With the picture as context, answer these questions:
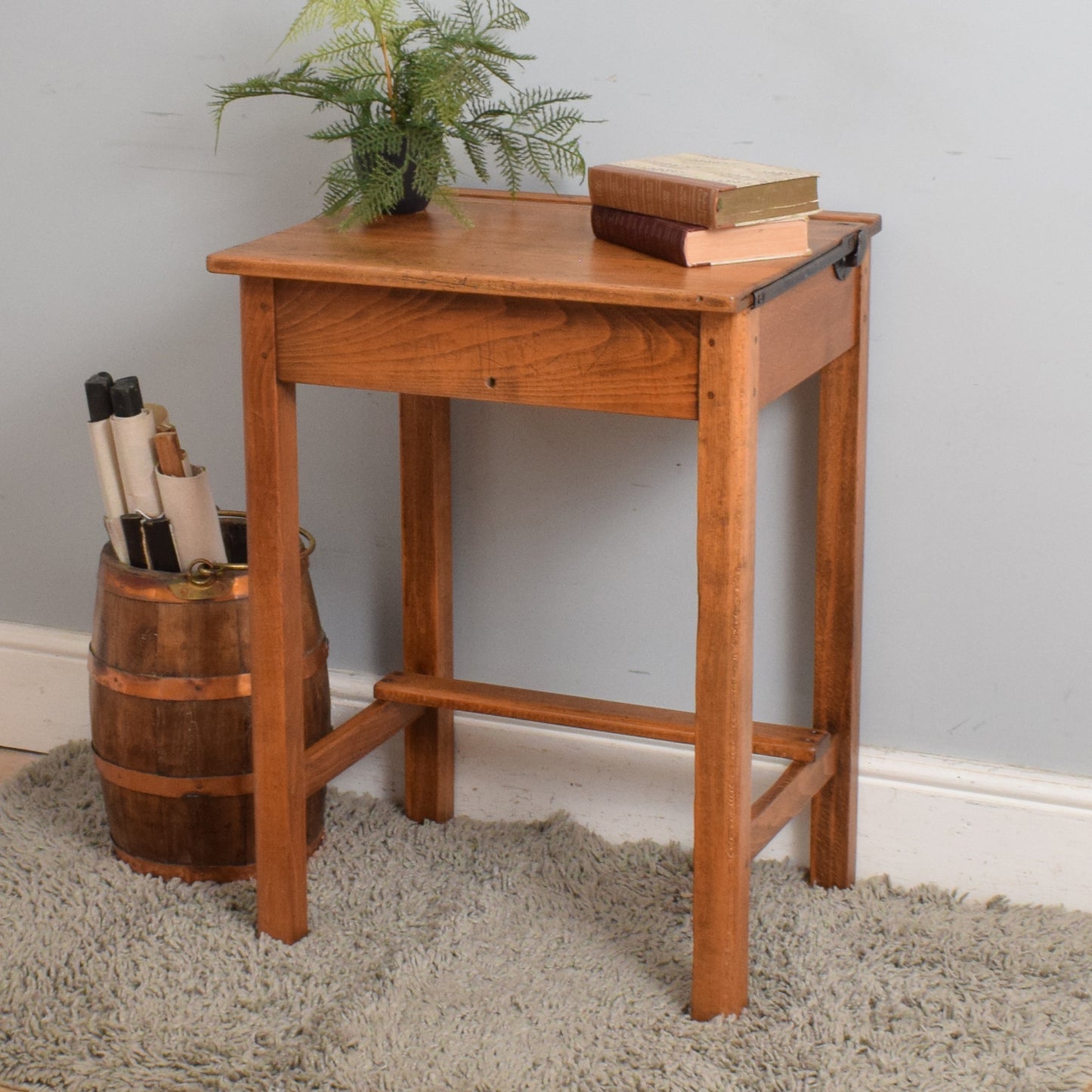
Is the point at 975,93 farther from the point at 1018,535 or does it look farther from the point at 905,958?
the point at 905,958

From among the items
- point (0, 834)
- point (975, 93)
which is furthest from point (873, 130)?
point (0, 834)

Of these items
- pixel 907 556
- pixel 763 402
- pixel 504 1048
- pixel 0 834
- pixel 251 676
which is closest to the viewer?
pixel 763 402

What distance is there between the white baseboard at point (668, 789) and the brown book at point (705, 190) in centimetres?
71

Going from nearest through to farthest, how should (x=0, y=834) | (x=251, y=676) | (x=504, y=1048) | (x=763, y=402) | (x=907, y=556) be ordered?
1. (x=763, y=402)
2. (x=504, y=1048)
3. (x=251, y=676)
4. (x=907, y=556)
5. (x=0, y=834)

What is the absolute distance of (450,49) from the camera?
1.44m

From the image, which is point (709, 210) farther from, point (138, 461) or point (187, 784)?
point (187, 784)

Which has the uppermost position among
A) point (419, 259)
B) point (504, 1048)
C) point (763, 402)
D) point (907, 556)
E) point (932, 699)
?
point (419, 259)

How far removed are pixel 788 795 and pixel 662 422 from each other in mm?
465

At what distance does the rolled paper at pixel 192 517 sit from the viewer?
1578mm

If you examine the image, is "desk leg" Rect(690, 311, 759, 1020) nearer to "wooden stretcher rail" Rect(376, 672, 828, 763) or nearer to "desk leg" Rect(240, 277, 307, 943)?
"wooden stretcher rail" Rect(376, 672, 828, 763)

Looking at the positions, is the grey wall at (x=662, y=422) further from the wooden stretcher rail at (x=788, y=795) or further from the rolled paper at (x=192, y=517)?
the rolled paper at (x=192, y=517)

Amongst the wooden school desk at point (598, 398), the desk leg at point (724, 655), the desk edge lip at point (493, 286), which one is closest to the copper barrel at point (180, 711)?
the wooden school desk at point (598, 398)

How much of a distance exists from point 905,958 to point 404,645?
27.7 inches

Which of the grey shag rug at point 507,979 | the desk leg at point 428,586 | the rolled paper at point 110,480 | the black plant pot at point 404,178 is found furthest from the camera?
the desk leg at point 428,586
